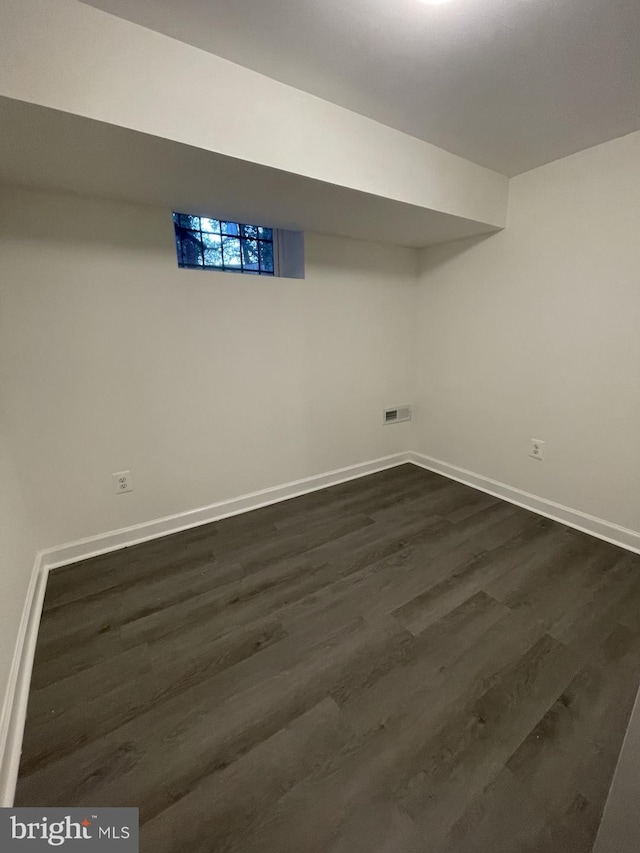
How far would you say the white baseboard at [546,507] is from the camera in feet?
7.23

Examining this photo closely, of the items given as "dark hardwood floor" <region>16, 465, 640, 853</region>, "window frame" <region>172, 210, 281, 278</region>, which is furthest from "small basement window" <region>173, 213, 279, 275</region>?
"dark hardwood floor" <region>16, 465, 640, 853</region>

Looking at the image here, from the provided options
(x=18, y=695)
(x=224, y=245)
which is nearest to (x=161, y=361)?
(x=224, y=245)

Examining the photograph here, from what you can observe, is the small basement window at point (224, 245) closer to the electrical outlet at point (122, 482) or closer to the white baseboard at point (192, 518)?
the electrical outlet at point (122, 482)

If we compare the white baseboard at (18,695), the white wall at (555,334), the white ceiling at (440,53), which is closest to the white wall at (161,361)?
the white baseboard at (18,695)

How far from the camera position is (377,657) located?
1.47 metres

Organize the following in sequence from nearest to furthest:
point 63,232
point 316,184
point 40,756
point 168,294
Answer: point 40,756 < point 316,184 < point 63,232 < point 168,294

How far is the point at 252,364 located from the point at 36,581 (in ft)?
5.43

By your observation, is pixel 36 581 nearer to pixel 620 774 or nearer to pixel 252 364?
pixel 252 364

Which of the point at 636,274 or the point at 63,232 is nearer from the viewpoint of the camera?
the point at 63,232

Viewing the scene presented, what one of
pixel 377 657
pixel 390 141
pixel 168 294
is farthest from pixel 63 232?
pixel 377 657

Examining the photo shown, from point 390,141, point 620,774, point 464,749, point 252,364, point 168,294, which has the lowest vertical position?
point 464,749

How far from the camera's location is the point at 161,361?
216 centimetres

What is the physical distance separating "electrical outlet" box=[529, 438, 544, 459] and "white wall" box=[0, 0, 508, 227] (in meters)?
1.73

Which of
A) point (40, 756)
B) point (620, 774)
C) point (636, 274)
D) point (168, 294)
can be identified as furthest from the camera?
point (168, 294)
